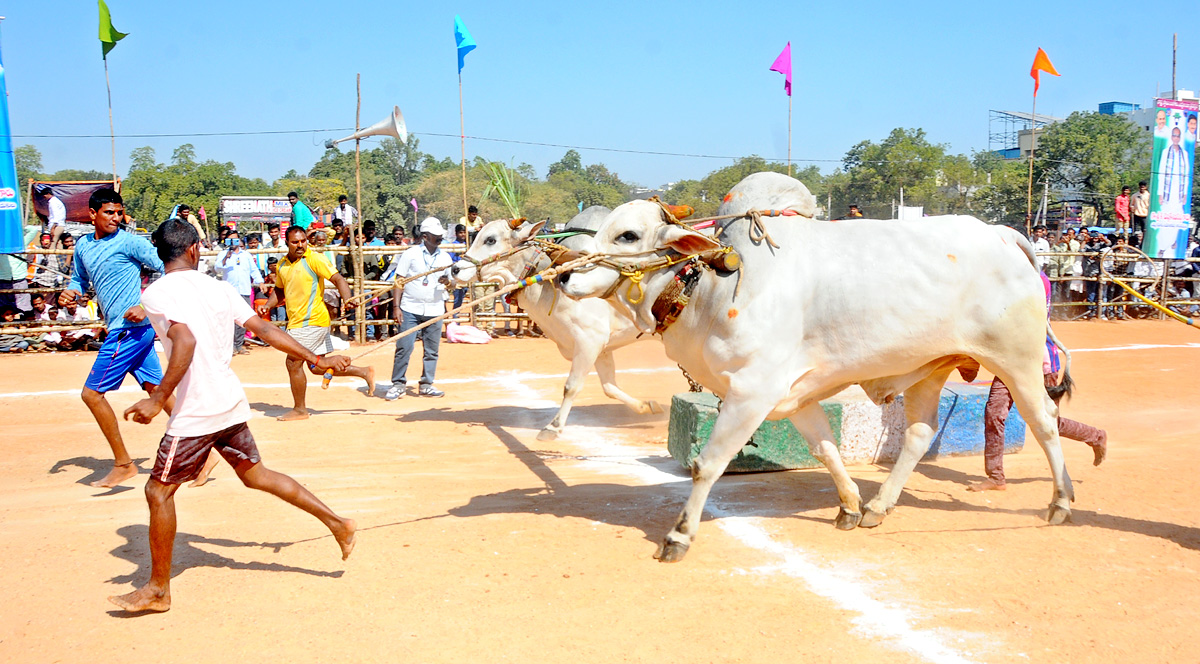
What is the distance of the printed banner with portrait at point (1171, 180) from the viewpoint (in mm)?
18625

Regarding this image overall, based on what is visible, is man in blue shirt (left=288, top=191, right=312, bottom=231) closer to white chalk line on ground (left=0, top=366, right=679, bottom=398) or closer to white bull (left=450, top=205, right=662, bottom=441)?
white chalk line on ground (left=0, top=366, right=679, bottom=398)

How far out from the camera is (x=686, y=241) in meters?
4.89

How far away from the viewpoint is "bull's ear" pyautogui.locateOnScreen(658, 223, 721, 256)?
485 centimetres

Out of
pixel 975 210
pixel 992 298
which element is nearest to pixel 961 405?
pixel 992 298

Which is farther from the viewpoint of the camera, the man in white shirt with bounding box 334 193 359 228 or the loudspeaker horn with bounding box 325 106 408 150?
the man in white shirt with bounding box 334 193 359 228

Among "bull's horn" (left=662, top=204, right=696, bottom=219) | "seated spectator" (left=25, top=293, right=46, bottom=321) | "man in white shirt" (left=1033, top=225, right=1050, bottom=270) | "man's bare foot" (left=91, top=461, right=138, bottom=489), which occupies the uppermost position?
"bull's horn" (left=662, top=204, right=696, bottom=219)

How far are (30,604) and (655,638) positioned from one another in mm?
3001

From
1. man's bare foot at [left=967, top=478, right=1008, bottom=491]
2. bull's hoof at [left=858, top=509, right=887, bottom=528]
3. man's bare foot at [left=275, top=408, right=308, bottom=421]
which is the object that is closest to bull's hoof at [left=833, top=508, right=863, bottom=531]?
bull's hoof at [left=858, top=509, right=887, bottom=528]

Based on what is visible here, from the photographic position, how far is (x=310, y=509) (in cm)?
444

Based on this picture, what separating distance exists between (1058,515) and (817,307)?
2.03 m

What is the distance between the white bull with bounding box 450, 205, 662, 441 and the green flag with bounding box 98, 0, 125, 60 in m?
8.81

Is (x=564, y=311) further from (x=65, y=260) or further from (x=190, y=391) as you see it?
(x=65, y=260)

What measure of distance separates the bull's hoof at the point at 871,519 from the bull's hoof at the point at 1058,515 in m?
1.01

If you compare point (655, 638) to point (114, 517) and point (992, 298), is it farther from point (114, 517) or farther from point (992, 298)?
point (114, 517)
